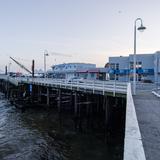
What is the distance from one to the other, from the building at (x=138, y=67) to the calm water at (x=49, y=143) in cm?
2654

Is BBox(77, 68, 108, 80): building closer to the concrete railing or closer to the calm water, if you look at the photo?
the calm water

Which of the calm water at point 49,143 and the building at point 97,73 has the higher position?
the building at point 97,73

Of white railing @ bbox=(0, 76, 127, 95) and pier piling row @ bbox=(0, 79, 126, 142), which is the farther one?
pier piling row @ bbox=(0, 79, 126, 142)

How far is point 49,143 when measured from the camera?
14.8 meters

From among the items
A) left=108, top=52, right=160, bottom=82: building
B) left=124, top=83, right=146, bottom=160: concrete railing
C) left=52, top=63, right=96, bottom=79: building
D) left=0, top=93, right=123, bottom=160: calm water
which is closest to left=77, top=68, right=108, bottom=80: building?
left=108, top=52, right=160, bottom=82: building

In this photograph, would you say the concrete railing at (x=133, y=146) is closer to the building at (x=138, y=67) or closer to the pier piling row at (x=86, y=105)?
the pier piling row at (x=86, y=105)

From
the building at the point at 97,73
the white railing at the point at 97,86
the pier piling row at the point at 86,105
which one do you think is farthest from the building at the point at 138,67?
the white railing at the point at 97,86

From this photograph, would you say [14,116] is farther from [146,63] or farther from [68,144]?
[146,63]

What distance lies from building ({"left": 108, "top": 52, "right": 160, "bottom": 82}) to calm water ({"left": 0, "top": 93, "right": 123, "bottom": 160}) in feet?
87.1

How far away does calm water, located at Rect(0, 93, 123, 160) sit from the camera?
12.6 meters

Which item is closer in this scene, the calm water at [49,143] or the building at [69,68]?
the calm water at [49,143]

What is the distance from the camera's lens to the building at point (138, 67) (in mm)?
44844

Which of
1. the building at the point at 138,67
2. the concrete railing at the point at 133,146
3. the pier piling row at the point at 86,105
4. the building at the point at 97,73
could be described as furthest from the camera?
the building at the point at 97,73

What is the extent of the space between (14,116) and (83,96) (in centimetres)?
814
